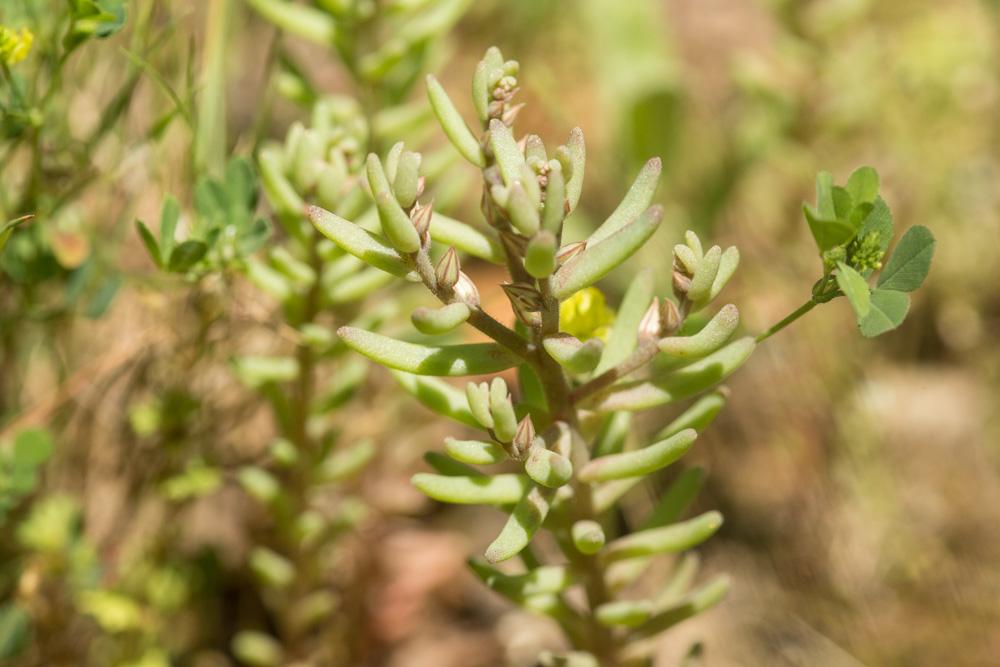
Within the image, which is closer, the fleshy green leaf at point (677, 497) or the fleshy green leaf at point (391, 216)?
the fleshy green leaf at point (391, 216)

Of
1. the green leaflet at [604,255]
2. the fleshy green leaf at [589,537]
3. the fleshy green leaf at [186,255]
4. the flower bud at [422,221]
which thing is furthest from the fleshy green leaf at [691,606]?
the fleshy green leaf at [186,255]

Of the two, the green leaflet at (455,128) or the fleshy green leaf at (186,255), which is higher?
the green leaflet at (455,128)

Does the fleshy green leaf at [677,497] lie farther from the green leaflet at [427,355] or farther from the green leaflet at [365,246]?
the green leaflet at [365,246]

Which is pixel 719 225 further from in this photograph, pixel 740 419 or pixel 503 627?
pixel 503 627

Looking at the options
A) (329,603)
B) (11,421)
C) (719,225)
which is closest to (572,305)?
(329,603)

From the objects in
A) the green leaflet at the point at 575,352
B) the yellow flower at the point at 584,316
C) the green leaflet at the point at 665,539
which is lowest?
the green leaflet at the point at 665,539

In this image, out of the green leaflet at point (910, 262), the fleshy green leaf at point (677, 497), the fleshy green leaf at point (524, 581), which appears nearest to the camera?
the green leaflet at point (910, 262)

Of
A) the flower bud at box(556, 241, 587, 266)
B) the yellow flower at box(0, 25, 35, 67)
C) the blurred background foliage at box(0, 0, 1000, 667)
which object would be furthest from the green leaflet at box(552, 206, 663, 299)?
the yellow flower at box(0, 25, 35, 67)
